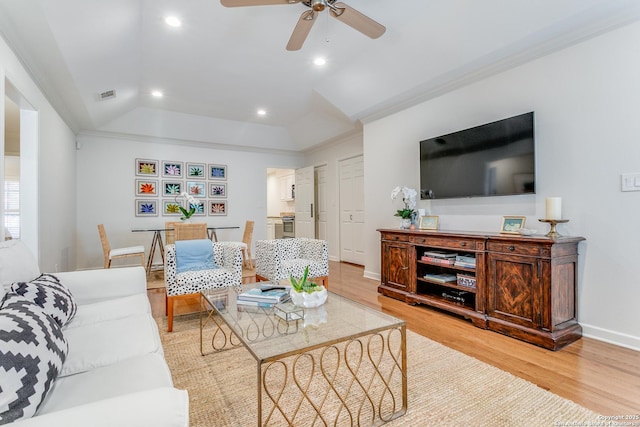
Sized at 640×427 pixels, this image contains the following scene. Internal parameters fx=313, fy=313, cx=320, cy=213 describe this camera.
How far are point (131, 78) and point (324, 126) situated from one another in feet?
10.2

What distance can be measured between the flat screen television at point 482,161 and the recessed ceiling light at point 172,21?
2910 mm

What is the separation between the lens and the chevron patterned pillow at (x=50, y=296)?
142 cm

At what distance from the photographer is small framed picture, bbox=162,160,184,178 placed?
19.7 ft

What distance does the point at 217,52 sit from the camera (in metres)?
3.71

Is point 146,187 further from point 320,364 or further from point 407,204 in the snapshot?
point 320,364

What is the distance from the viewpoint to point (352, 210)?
5.88 m

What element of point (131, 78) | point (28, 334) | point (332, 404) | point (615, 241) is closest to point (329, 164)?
point (131, 78)

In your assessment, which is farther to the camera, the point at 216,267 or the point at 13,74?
the point at 216,267

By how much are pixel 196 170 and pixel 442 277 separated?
507cm

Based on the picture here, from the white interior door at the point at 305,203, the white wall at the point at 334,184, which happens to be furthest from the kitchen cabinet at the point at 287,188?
the white wall at the point at 334,184

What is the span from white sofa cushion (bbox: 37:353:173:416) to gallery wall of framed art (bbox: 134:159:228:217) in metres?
4.87

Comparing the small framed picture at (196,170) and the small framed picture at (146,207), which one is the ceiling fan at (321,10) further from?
the small framed picture at (146,207)

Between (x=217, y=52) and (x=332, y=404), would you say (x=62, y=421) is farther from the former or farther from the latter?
(x=217, y=52)

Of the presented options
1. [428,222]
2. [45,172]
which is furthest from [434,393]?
[45,172]
